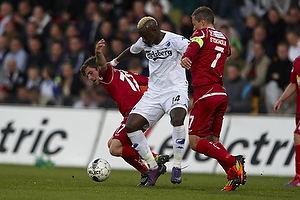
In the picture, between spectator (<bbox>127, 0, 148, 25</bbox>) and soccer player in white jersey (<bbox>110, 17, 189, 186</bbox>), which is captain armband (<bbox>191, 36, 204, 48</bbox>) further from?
spectator (<bbox>127, 0, 148, 25</bbox>)

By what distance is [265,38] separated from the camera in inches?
612

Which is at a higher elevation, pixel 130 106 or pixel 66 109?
pixel 130 106

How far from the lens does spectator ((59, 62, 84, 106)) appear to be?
16.6m

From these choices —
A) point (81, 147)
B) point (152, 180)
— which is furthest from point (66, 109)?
point (152, 180)

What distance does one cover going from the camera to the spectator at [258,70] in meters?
14.8

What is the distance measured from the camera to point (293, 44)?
14805 mm

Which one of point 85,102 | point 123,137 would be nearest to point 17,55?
point 85,102

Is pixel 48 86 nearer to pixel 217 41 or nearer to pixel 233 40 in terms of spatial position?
pixel 233 40

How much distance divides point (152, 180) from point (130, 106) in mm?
1341

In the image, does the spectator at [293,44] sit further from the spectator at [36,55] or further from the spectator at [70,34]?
the spectator at [36,55]

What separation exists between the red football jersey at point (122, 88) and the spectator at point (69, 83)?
5788mm

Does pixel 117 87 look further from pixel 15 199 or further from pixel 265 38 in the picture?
pixel 265 38

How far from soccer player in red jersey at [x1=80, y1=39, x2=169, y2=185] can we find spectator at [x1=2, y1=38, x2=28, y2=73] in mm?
8455

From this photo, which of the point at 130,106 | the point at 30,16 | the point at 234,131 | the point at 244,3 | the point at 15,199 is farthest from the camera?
the point at 30,16
